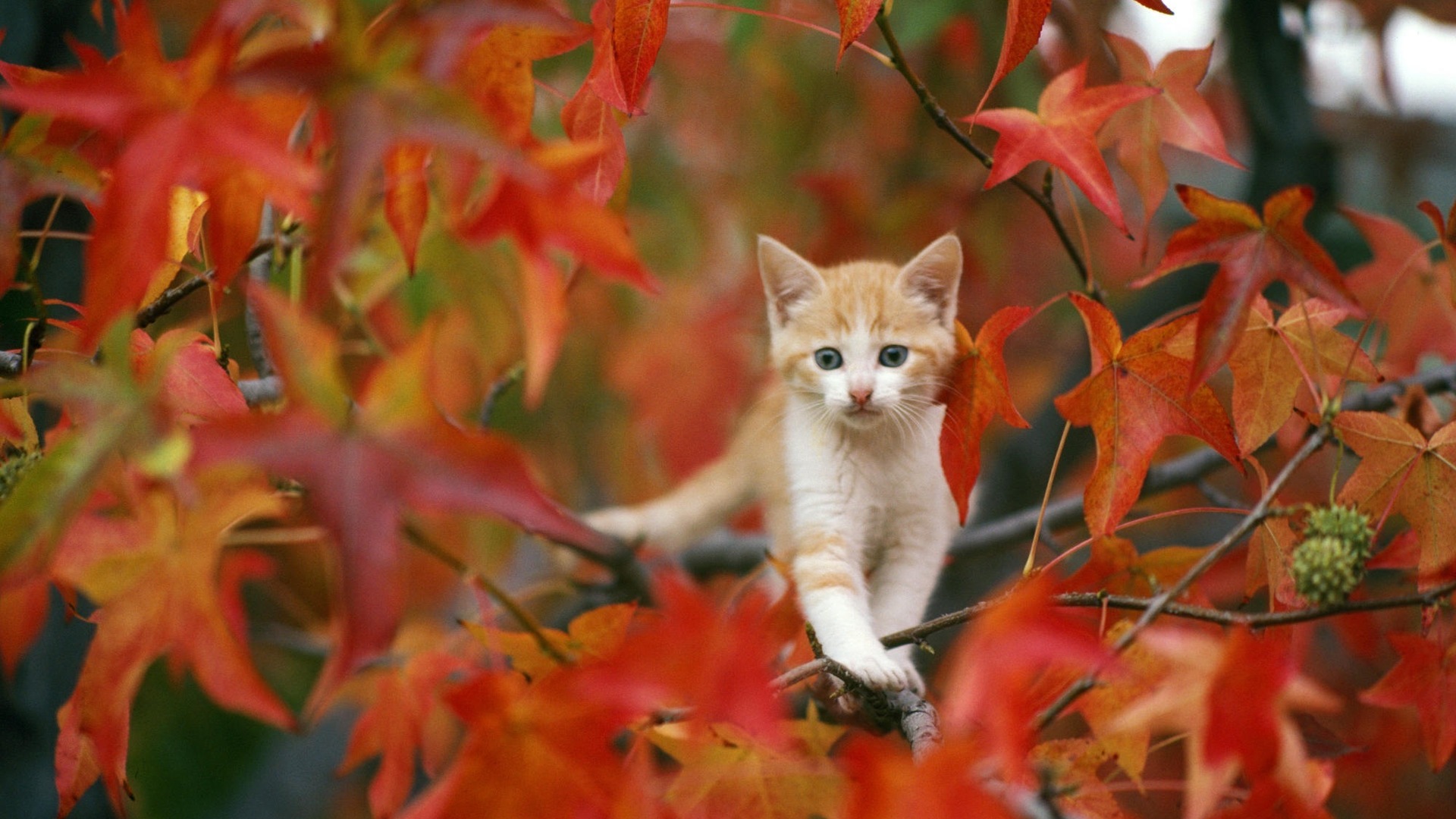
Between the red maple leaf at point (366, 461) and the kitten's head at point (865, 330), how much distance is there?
1029 millimetres

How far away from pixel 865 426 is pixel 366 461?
117cm

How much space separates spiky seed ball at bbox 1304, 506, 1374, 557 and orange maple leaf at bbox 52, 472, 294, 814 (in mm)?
1044

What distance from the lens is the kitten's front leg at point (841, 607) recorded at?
1349mm

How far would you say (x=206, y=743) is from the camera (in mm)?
2727

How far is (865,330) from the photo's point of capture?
5.89 ft

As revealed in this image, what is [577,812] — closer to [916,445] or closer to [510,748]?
[510,748]

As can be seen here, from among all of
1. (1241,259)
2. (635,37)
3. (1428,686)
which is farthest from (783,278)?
(1428,686)

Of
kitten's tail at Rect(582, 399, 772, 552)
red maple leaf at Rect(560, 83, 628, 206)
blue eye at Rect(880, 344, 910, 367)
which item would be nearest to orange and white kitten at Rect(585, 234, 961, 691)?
blue eye at Rect(880, 344, 910, 367)

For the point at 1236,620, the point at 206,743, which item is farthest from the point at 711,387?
the point at 1236,620

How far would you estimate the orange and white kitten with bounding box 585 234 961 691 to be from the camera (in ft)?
5.60

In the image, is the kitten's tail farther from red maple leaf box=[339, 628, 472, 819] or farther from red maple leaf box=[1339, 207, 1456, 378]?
red maple leaf box=[1339, 207, 1456, 378]

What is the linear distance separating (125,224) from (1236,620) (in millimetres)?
1059

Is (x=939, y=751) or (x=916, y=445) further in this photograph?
(x=916, y=445)

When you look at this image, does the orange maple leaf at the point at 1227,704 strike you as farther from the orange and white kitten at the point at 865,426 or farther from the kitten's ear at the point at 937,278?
the kitten's ear at the point at 937,278
